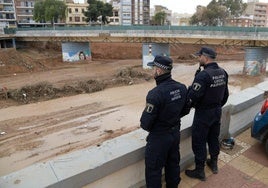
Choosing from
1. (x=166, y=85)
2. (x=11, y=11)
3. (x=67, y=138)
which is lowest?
(x=67, y=138)

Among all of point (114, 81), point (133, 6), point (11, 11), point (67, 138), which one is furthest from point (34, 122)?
point (133, 6)

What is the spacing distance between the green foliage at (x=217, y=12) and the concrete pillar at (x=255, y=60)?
41.1 meters

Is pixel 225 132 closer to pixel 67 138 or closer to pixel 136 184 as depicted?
pixel 136 184

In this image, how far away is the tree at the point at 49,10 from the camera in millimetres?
51469

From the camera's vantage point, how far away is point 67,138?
12.0 m

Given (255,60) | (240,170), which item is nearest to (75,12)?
(255,60)

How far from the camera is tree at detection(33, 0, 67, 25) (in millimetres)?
51469

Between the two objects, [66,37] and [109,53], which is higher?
[66,37]

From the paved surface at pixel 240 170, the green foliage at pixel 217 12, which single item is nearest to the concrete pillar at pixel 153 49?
the paved surface at pixel 240 170

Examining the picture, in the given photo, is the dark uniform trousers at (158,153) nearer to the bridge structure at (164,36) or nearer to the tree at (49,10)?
the bridge structure at (164,36)

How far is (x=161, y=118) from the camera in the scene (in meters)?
2.79

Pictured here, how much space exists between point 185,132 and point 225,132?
4.37 feet

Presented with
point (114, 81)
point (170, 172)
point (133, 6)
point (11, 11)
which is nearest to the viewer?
point (170, 172)

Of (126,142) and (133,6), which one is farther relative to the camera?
(133,6)
